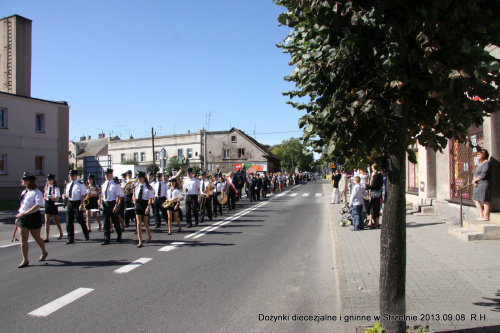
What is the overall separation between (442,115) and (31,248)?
374 inches

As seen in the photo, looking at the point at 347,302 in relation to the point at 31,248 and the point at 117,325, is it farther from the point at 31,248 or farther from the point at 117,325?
the point at 31,248

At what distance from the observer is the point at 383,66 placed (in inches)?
120

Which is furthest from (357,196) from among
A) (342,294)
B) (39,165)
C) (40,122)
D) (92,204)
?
(40,122)

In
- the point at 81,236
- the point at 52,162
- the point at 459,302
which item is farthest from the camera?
the point at 52,162

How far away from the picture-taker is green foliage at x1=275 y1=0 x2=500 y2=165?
294 centimetres

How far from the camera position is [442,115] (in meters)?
3.67

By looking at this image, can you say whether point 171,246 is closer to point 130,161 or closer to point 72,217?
point 72,217

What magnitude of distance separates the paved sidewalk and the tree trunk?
2.20 feet

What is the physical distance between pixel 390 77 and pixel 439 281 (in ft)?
12.1

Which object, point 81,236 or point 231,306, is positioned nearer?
point 231,306

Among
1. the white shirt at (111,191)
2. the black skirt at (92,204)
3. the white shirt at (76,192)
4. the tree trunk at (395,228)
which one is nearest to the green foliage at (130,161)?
the black skirt at (92,204)

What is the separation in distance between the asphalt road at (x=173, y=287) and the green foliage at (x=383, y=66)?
8.04 ft

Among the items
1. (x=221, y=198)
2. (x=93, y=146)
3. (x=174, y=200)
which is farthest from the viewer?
(x=93, y=146)

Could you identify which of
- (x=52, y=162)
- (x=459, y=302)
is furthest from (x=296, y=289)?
(x=52, y=162)
